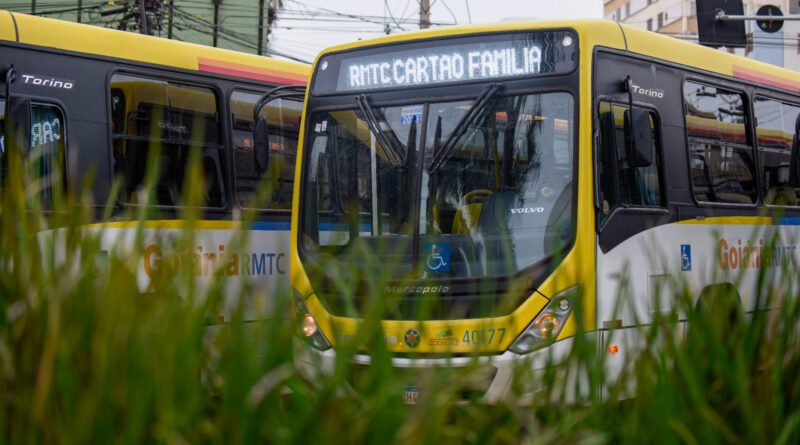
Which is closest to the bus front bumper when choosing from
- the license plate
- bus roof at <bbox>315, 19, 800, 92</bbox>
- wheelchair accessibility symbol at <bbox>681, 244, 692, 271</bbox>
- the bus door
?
the license plate

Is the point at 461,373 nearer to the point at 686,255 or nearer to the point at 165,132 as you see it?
the point at 686,255

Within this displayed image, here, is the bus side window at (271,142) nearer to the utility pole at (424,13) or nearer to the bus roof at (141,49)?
the bus roof at (141,49)

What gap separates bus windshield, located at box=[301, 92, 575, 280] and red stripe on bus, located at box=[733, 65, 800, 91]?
308 centimetres

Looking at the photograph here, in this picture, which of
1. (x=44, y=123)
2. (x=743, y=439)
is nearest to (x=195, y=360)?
(x=743, y=439)

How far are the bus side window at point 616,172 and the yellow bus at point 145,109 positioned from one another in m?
2.15

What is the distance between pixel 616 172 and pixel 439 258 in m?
1.33

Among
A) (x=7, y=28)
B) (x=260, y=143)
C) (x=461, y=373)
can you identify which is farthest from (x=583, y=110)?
(x=461, y=373)

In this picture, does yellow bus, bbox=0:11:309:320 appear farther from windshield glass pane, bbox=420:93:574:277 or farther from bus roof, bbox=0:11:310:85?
windshield glass pane, bbox=420:93:574:277

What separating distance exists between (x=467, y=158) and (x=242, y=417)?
18.7ft

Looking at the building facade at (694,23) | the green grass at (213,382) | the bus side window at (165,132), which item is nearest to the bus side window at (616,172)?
the bus side window at (165,132)

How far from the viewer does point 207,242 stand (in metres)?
2.53

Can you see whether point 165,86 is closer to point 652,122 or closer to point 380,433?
point 652,122

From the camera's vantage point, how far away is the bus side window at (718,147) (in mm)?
8883

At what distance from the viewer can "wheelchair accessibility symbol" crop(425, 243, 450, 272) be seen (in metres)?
7.38
